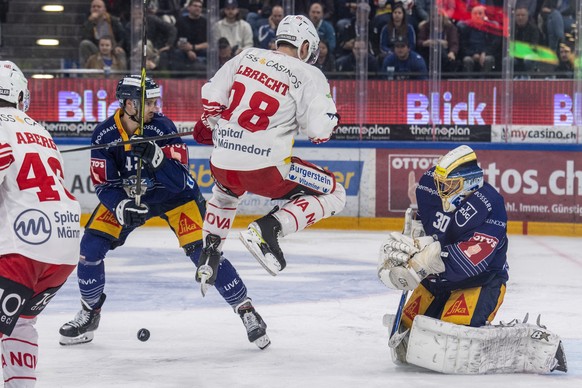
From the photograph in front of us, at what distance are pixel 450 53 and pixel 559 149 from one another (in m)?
1.40

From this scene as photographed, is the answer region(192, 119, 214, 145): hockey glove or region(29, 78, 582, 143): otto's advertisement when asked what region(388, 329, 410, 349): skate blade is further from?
region(29, 78, 582, 143): otto's advertisement

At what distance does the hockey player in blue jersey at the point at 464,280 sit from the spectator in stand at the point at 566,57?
5762 mm

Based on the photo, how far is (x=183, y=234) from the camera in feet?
18.8

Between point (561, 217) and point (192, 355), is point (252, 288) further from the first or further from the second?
point (561, 217)

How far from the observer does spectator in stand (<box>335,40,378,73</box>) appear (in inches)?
422

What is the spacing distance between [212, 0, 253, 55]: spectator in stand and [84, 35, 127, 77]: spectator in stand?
38.6 inches

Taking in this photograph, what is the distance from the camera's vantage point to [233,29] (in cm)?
1087

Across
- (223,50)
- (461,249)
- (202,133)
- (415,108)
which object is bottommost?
(461,249)

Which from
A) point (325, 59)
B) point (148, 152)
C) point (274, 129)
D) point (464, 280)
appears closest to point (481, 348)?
point (464, 280)

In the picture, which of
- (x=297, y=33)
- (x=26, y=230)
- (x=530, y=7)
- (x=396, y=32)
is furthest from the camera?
(x=396, y=32)

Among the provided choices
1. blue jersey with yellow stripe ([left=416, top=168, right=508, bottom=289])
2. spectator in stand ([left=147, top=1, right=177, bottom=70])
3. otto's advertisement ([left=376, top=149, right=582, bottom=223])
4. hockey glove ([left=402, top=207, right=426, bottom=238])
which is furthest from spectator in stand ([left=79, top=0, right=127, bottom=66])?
blue jersey with yellow stripe ([left=416, top=168, right=508, bottom=289])

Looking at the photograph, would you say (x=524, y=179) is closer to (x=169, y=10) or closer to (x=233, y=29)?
(x=233, y=29)

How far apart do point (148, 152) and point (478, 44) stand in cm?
589

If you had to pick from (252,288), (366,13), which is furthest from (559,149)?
(252,288)
